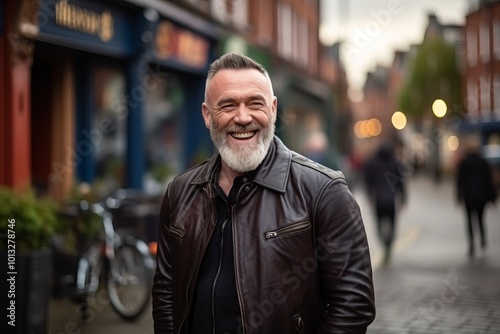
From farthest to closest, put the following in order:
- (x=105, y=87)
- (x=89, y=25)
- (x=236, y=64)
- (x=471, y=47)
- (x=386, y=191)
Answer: (x=471, y=47) → (x=105, y=87) → (x=386, y=191) → (x=89, y=25) → (x=236, y=64)

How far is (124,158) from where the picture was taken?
13.4 metres

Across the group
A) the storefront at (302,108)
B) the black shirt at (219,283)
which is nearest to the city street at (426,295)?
the black shirt at (219,283)

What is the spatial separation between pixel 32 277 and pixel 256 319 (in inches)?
135

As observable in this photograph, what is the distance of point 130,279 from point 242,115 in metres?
5.06

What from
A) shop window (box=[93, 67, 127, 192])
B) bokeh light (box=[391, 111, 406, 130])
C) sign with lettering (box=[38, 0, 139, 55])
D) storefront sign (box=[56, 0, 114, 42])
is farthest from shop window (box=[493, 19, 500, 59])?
storefront sign (box=[56, 0, 114, 42])

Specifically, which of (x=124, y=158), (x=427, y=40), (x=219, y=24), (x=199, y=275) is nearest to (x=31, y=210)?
(x=199, y=275)

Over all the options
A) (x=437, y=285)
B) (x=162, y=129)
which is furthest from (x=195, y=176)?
(x=162, y=129)

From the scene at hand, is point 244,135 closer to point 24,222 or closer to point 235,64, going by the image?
point 235,64

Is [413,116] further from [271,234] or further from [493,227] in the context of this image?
[271,234]

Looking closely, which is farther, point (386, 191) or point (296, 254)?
point (386, 191)

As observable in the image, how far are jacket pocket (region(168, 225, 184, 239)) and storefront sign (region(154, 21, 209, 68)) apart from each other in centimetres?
1071

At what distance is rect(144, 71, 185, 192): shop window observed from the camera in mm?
13789

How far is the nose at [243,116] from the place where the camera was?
2.71m

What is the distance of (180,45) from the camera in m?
14.7
